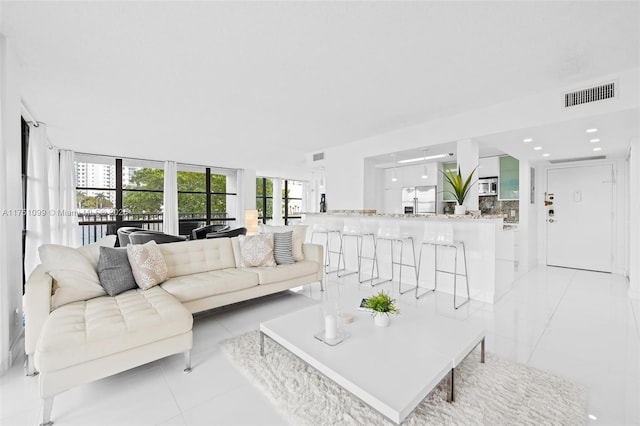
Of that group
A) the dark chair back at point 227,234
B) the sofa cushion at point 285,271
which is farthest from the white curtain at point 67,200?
the sofa cushion at point 285,271

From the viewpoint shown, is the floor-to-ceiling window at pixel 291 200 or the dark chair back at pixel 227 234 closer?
the dark chair back at pixel 227 234

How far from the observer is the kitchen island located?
3.70 m

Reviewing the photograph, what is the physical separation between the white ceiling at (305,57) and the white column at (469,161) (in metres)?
0.19

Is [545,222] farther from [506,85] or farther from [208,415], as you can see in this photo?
[208,415]

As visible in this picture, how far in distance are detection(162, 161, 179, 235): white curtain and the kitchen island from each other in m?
5.28

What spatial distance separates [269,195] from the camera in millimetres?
11203

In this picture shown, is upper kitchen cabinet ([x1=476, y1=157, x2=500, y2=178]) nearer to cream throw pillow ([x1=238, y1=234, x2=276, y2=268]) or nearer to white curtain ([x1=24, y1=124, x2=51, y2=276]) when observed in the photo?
cream throw pillow ([x1=238, y1=234, x2=276, y2=268])

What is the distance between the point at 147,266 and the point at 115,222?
5946mm

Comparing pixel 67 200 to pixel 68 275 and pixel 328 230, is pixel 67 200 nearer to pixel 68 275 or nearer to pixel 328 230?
pixel 68 275

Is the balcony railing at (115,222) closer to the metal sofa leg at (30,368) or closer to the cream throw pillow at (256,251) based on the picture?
the cream throw pillow at (256,251)

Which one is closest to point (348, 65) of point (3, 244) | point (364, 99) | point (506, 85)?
point (364, 99)

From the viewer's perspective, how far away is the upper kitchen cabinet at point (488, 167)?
586 centimetres

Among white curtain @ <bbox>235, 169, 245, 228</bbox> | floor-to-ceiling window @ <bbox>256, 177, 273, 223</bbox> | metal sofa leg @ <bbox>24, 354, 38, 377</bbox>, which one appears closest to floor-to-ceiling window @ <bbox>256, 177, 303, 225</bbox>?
floor-to-ceiling window @ <bbox>256, 177, 273, 223</bbox>

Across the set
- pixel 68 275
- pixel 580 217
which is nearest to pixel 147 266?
pixel 68 275
